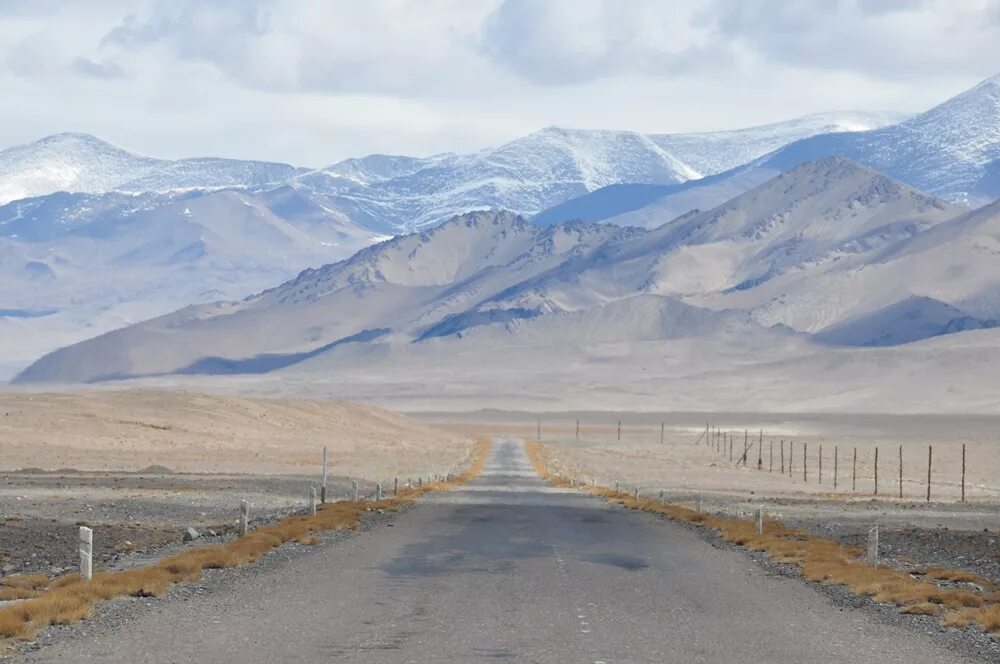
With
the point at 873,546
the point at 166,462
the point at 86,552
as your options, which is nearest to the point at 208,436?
the point at 166,462

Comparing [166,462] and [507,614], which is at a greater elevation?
[507,614]

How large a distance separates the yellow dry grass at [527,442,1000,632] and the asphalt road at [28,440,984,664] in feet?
2.59

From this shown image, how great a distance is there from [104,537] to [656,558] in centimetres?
1114

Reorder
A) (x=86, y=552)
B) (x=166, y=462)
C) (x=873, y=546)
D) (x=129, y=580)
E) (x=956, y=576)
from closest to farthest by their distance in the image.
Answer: (x=86, y=552) → (x=129, y=580) → (x=956, y=576) → (x=873, y=546) → (x=166, y=462)

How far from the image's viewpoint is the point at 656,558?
34.1 metres

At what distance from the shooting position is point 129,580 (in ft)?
81.3

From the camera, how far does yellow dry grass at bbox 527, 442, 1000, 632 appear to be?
24125 mm

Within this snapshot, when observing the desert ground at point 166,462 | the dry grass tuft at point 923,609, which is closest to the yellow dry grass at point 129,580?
the desert ground at point 166,462

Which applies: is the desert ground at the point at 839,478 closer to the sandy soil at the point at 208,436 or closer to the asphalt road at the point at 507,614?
the asphalt road at the point at 507,614

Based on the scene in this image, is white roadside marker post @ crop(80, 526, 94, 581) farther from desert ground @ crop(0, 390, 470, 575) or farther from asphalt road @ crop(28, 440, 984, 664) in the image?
desert ground @ crop(0, 390, 470, 575)

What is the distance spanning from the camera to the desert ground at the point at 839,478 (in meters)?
41.7

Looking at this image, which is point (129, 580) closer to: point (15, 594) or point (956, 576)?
point (15, 594)

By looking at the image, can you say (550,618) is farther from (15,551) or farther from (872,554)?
(15,551)

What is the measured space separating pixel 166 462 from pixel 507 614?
213 ft
